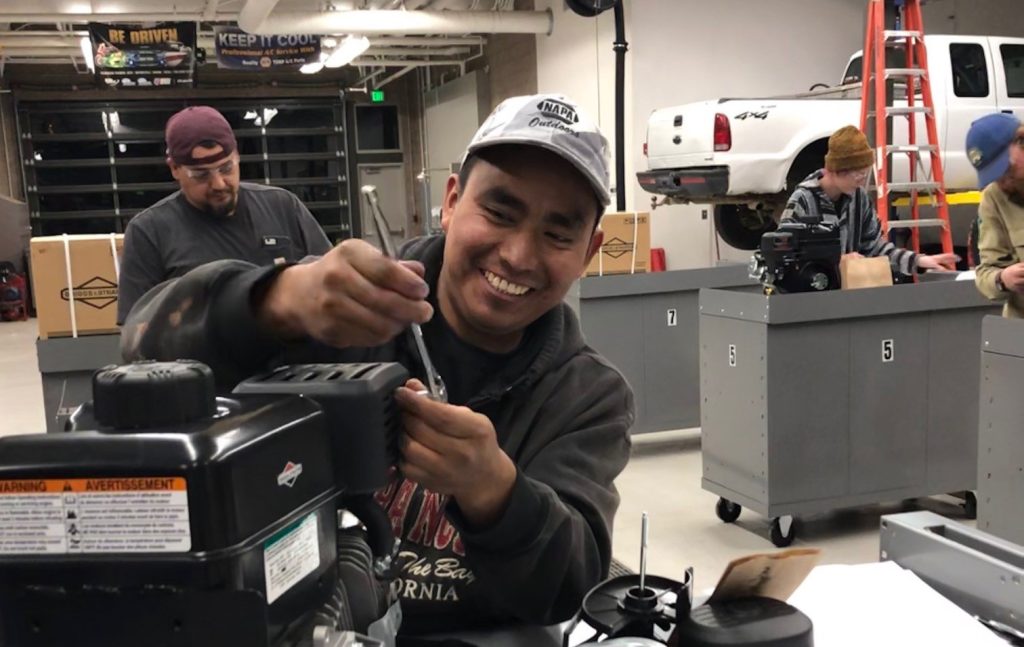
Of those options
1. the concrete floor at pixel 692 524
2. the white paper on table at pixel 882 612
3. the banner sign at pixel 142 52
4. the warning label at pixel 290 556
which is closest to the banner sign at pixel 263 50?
the banner sign at pixel 142 52

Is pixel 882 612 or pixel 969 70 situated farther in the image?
pixel 969 70

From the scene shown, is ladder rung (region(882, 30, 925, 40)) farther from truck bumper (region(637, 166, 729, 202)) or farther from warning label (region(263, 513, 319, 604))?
warning label (region(263, 513, 319, 604))

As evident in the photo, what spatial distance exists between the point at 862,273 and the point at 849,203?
2.08ft

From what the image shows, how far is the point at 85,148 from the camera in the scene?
13594 millimetres

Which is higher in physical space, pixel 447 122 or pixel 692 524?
pixel 447 122

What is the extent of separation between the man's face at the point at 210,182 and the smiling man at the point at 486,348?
1913 mm

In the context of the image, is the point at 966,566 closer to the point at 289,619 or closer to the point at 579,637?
the point at 579,637

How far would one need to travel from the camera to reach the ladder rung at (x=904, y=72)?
569 cm

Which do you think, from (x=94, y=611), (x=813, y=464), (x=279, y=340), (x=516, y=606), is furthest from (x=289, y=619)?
(x=813, y=464)

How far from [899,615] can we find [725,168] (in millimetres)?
6025

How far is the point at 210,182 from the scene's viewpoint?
2918mm

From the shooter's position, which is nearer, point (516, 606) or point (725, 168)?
point (516, 606)

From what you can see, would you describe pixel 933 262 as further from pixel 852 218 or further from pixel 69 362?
→ pixel 69 362

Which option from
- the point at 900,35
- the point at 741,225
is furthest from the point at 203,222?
the point at 741,225
